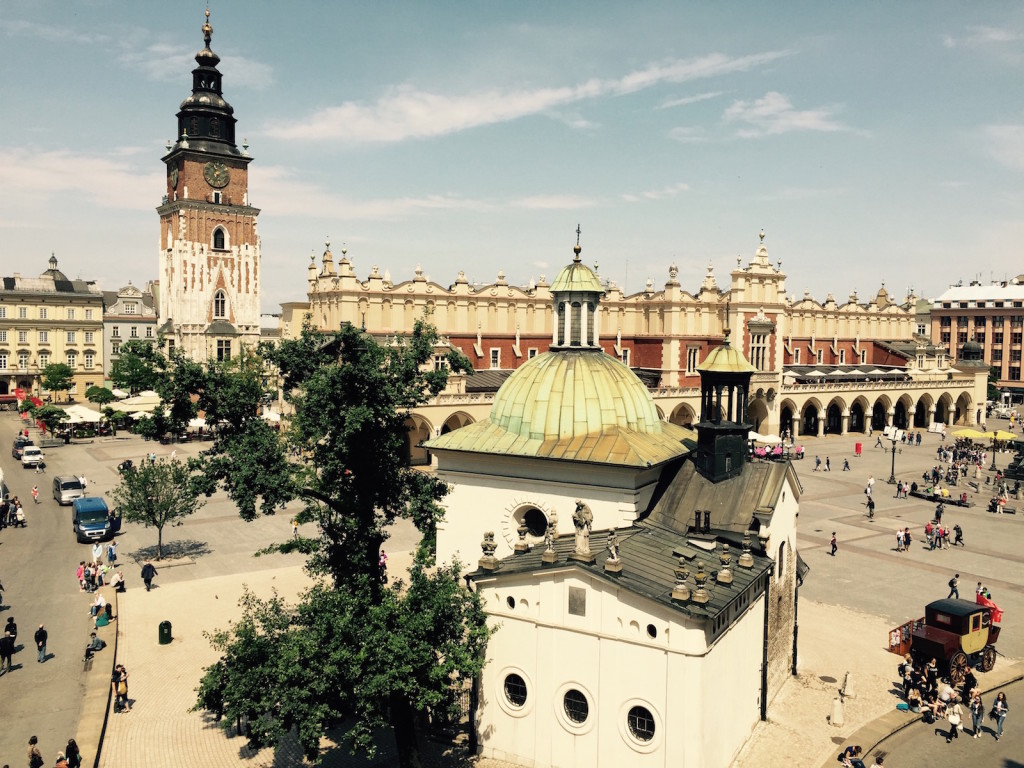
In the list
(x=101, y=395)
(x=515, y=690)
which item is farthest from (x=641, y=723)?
(x=101, y=395)

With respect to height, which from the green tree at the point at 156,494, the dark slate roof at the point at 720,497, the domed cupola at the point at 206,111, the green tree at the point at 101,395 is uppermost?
the domed cupola at the point at 206,111

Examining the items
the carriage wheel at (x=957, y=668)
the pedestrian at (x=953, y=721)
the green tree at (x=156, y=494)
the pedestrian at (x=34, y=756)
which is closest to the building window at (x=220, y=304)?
the green tree at (x=156, y=494)

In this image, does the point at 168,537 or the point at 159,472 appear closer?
the point at 159,472

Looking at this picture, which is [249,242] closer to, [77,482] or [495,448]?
[77,482]

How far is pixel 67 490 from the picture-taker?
44281mm

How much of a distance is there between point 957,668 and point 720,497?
28.7 feet

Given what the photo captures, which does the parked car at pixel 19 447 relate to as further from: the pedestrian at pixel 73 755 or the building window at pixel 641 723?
the building window at pixel 641 723

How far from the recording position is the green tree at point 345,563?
52.1 ft

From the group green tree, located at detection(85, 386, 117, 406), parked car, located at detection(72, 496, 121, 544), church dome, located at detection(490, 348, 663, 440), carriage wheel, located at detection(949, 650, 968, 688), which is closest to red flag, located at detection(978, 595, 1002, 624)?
carriage wheel, located at detection(949, 650, 968, 688)

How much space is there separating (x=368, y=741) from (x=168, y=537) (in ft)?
85.4

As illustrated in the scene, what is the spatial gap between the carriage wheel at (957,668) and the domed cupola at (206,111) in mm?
73160

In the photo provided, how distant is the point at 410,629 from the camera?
54.2ft

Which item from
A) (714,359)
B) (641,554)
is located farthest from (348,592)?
(714,359)

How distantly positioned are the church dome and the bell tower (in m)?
57.0
